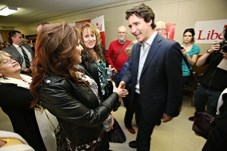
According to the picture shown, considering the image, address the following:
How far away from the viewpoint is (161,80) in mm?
1323

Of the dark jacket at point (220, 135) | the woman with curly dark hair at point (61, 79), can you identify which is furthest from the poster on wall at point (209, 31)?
the woman with curly dark hair at point (61, 79)

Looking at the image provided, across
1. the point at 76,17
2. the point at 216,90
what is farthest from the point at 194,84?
the point at 76,17

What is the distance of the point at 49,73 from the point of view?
2.68ft

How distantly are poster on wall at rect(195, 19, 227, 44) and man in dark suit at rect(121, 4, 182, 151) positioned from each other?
213cm

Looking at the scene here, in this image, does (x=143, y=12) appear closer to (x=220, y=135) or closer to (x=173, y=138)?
(x=220, y=135)

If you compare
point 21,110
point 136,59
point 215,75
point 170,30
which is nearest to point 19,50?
point 21,110

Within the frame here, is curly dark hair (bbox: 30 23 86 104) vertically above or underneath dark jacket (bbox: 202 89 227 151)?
above

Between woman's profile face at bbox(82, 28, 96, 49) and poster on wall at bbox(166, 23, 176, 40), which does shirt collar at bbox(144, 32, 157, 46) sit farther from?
poster on wall at bbox(166, 23, 176, 40)

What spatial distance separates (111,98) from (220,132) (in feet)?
1.93

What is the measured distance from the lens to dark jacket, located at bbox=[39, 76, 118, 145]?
2.53 feet

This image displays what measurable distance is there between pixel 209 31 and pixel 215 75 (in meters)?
1.39

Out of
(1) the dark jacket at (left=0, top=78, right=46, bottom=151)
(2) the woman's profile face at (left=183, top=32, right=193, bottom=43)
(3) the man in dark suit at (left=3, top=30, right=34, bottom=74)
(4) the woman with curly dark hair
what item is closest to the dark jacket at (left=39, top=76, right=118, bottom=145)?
(4) the woman with curly dark hair

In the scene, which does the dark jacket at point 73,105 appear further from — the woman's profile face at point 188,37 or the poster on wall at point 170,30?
the poster on wall at point 170,30

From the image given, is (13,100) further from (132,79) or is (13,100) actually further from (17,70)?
(132,79)
